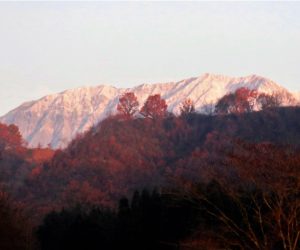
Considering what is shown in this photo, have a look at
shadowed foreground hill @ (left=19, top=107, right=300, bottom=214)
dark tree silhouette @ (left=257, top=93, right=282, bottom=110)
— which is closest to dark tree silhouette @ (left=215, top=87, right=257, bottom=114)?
dark tree silhouette @ (left=257, top=93, right=282, bottom=110)

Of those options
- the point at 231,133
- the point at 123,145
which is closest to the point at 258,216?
the point at 231,133

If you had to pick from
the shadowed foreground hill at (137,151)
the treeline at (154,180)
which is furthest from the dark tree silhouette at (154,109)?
the shadowed foreground hill at (137,151)

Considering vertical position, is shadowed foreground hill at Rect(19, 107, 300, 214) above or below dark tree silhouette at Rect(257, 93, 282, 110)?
below

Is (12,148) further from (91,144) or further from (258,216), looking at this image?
(258,216)

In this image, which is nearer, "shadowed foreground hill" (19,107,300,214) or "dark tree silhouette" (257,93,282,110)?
"shadowed foreground hill" (19,107,300,214)

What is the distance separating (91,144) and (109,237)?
293ft

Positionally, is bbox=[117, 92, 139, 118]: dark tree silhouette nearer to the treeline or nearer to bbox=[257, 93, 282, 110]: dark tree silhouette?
the treeline

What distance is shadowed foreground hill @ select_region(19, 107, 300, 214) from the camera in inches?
4360

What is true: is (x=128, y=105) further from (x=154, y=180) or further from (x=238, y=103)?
(x=154, y=180)

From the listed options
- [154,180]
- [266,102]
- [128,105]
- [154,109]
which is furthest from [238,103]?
[154,180]

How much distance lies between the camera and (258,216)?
18984mm

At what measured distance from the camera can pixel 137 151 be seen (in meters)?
135

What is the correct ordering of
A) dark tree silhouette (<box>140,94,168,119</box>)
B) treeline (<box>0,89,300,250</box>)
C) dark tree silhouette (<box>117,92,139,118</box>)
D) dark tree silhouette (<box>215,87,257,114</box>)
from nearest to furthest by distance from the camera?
treeline (<box>0,89,300,250</box>)
dark tree silhouette (<box>215,87,257,114</box>)
dark tree silhouette (<box>117,92,139,118</box>)
dark tree silhouette (<box>140,94,168,119</box>)

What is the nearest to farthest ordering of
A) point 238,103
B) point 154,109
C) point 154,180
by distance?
point 154,180, point 238,103, point 154,109
